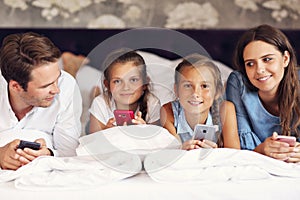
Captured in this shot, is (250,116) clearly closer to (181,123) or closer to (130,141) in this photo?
(181,123)

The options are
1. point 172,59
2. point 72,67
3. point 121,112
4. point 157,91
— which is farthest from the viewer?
point 172,59

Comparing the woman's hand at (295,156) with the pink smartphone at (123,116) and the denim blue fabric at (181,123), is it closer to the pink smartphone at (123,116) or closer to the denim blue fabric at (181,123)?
the denim blue fabric at (181,123)

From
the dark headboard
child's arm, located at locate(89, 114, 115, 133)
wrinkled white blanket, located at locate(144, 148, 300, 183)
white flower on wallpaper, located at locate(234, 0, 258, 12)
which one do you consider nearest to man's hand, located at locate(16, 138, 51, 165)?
child's arm, located at locate(89, 114, 115, 133)

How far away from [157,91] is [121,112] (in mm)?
198

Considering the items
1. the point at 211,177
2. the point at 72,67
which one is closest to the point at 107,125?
the point at 211,177

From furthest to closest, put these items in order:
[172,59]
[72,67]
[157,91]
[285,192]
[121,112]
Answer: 1. [172,59]
2. [72,67]
3. [157,91]
4. [121,112]
5. [285,192]

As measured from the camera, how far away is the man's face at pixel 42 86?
5.39ft

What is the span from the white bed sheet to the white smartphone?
0.21m

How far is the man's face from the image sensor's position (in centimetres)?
164

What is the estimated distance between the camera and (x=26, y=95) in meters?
1.69

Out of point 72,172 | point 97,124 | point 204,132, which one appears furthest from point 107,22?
point 72,172

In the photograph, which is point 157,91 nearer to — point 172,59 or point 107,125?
point 107,125

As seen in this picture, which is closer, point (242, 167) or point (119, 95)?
point (242, 167)

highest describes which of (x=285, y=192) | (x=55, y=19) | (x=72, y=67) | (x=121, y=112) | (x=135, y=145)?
(x=55, y=19)
